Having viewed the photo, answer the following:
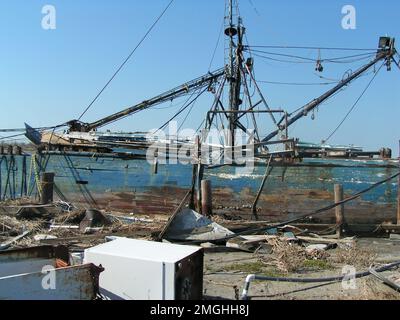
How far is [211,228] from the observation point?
10297mm

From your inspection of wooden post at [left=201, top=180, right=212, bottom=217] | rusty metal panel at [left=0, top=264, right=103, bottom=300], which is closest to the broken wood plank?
rusty metal panel at [left=0, top=264, right=103, bottom=300]

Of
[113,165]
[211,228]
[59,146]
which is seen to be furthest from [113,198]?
[211,228]

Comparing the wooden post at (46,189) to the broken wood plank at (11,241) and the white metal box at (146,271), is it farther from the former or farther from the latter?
the white metal box at (146,271)

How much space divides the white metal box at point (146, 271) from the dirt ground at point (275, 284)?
4.43 feet

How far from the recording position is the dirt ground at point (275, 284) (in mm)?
6180

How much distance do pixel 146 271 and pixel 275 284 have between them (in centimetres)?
301

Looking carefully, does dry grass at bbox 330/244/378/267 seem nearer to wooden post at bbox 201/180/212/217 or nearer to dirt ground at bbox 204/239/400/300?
dirt ground at bbox 204/239/400/300

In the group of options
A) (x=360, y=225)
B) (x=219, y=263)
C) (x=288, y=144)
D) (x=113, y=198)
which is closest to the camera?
(x=219, y=263)

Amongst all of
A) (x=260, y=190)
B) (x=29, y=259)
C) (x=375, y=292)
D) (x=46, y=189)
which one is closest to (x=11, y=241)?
(x=29, y=259)

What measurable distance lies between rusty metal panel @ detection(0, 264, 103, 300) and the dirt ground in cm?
205

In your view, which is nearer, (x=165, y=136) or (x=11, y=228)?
(x=11, y=228)

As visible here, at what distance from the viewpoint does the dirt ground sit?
6180 mm
